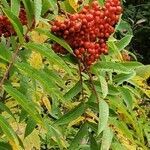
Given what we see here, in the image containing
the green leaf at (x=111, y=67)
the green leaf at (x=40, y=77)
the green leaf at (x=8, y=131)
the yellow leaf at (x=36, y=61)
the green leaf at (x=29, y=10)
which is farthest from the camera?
the yellow leaf at (x=36, y=61)

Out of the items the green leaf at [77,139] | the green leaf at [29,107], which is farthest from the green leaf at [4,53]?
the green leaf at [77,139]

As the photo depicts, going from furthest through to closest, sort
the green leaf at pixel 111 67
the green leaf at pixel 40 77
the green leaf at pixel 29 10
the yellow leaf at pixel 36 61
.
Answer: the yellow leaf at pixel 36 61 → the green leaf at pixel 111 67 → the green leaf at pixel 29 10 → the green leaf at pixel 40 77

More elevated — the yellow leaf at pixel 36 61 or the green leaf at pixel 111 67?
Result: the yellow leaf at pixel 36 61

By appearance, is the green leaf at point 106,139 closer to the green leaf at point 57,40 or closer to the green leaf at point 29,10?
the green leaf at point 57,40

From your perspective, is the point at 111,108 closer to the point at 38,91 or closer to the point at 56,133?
the point at 56,133

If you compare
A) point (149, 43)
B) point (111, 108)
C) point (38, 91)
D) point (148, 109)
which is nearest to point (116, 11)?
point (111, 108)

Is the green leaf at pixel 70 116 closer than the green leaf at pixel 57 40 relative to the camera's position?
No

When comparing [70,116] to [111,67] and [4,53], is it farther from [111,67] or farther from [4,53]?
[4,53]

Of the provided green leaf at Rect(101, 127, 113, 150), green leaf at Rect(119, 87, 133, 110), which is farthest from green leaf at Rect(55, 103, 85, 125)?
green leaf at Rect(119, 87, 133, 110)

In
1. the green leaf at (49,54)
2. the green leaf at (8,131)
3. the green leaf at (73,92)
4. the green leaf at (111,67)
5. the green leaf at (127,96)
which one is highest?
the green leaf at (49,54)
